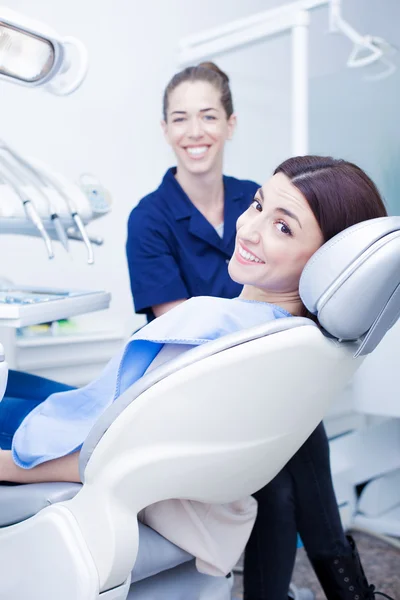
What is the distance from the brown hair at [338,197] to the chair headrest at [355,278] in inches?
5.7

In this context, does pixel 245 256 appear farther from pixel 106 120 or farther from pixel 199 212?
pixel 106 120

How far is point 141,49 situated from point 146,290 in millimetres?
1024

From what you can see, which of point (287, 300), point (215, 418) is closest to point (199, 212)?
point (287, 300)

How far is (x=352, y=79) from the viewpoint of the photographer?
186 centimetres

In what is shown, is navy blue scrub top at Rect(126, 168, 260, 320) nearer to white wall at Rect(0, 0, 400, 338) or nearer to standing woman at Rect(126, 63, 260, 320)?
standing woman at Rect(126, 63, 260, 320)

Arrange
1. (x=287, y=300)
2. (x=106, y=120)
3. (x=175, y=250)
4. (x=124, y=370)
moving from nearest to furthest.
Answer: (x=124, y=370) < (x=287, y=300) < (x=175, y=250) < (x=106, y=120)

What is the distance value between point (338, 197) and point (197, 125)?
75 centimetres

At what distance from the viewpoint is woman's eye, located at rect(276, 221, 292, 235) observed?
0.95m

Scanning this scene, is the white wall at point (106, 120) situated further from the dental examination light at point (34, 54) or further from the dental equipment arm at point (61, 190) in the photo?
the dental examination light at point (34, 54)

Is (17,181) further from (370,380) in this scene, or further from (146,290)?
(370,380)

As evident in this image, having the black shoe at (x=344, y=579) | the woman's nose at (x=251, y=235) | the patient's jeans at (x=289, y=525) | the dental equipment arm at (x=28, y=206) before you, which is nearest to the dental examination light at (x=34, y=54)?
the dental equipment arm at (x=28, y=206)

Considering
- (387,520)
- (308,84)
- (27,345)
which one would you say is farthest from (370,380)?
(27,345)

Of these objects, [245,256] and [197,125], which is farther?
[197,125]

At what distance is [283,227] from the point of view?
0.96 m
